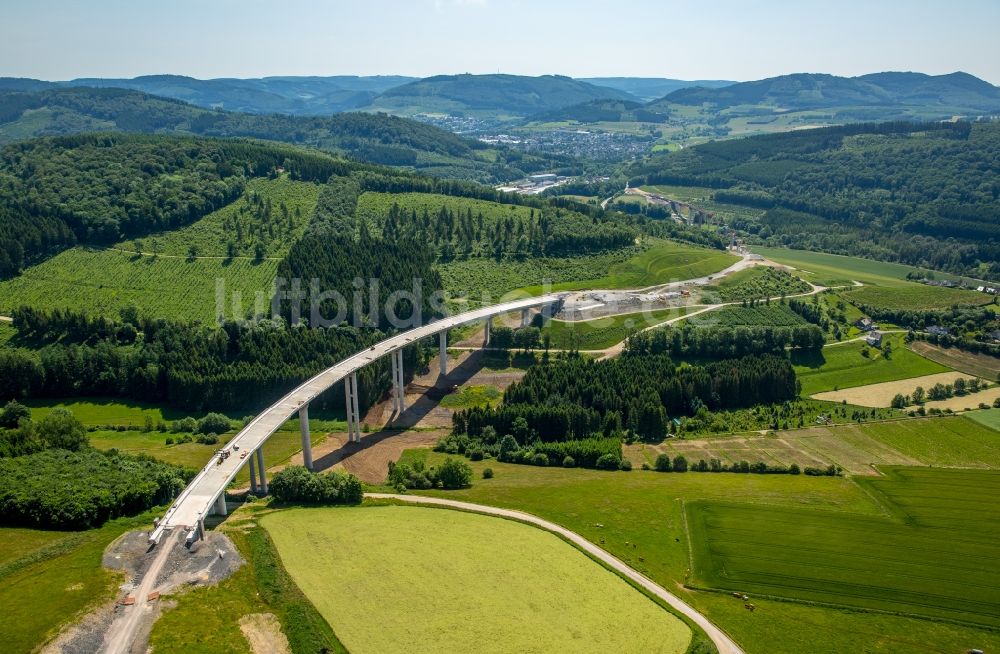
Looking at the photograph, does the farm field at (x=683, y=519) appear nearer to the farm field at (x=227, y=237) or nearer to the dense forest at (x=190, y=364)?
the dense forest at (x=190, y=364)

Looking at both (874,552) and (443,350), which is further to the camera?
(443,350)

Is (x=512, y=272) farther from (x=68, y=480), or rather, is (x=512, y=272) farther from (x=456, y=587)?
(x=456, y=587)

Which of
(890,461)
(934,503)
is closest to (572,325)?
(890,461)

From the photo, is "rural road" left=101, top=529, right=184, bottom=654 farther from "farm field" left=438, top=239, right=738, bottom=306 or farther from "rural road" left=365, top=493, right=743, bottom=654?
"farm field" left=438, top=239, right=738, bottom=306

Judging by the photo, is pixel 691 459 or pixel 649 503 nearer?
pixel 649 503

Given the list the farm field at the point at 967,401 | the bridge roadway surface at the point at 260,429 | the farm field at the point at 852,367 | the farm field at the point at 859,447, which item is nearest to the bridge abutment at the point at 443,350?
the bridge roadway surface at the point at 260,429

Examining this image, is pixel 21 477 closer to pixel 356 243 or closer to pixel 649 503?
pixel 649 503

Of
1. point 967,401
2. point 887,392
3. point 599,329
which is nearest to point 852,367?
point 887,392
